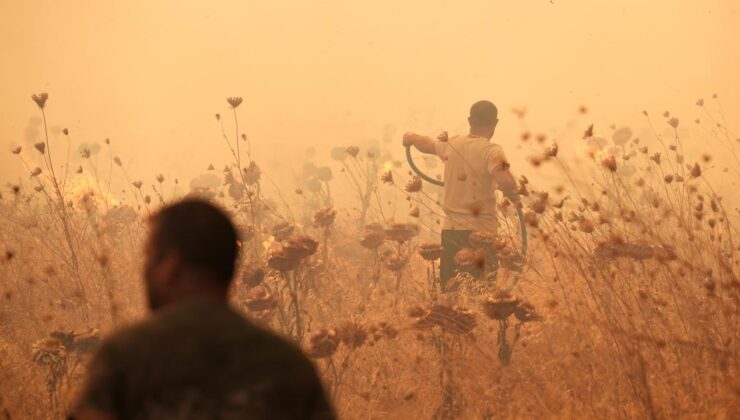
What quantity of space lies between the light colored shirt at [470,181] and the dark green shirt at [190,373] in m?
3.79

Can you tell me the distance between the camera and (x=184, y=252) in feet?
4.19

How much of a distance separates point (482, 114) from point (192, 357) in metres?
4.25

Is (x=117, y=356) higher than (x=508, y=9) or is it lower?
lower

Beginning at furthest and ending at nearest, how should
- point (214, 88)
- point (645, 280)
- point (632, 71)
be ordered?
point (214, 88), point (632, 71), point (645, 280)

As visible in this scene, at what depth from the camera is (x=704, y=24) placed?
75625 mm

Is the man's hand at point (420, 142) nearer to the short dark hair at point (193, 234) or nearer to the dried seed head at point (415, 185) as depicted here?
the dried seed head at point (415, 185)

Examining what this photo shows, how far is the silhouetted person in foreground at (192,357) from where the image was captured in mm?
1175

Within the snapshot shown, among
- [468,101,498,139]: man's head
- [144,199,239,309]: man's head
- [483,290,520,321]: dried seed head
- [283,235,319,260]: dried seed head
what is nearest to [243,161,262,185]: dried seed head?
[468,101,498,139]: man's head

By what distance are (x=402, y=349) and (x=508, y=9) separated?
85052 millimetres

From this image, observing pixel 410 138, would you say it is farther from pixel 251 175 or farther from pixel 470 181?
pixel 251 175

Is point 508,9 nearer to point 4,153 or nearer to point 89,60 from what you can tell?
point 89,60

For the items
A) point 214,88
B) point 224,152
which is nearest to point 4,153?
point 224,152

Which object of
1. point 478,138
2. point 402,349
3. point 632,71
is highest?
point 632,71

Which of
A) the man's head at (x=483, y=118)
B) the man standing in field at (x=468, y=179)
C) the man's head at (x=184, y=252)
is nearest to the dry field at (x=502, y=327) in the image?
the man standing in field at (x=468, y=179)
